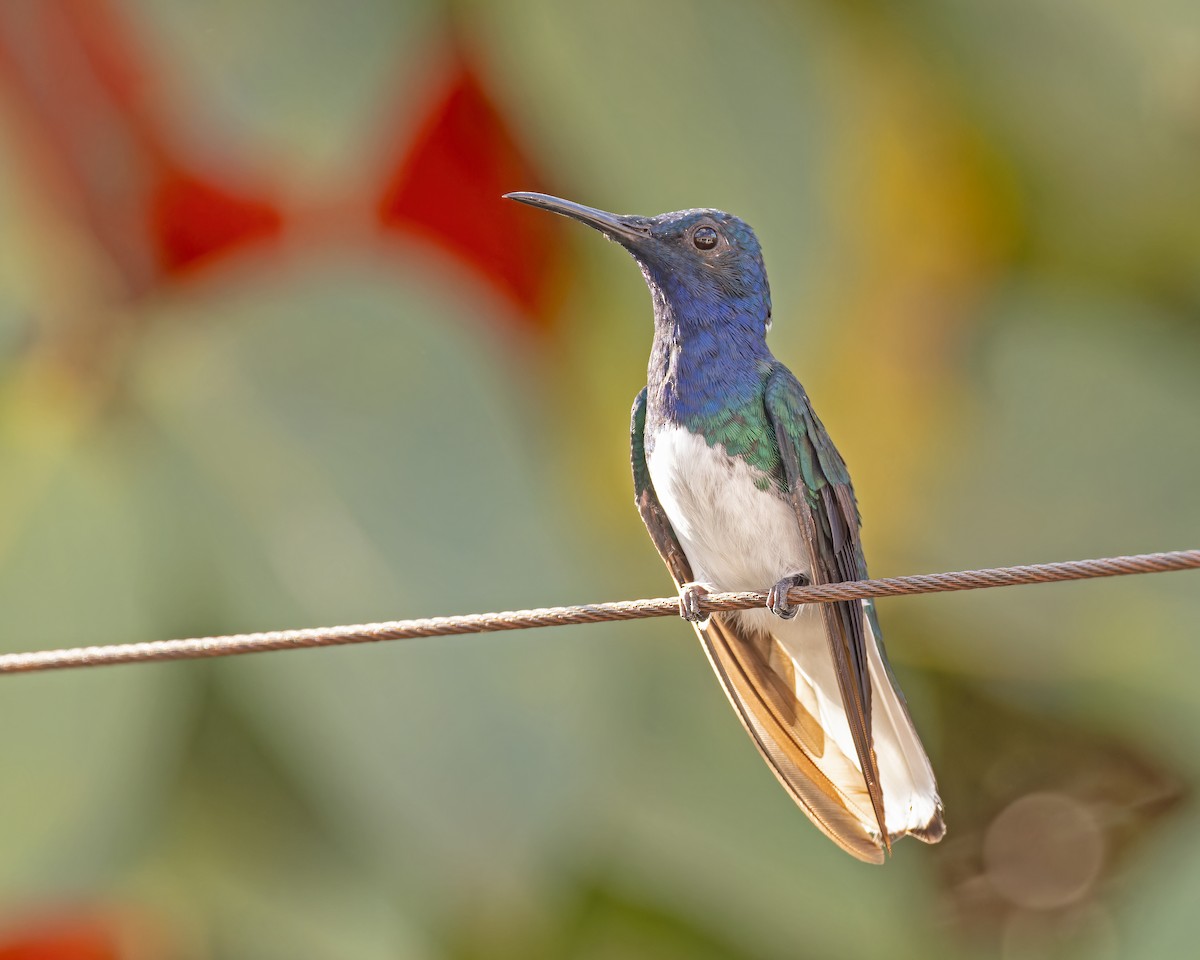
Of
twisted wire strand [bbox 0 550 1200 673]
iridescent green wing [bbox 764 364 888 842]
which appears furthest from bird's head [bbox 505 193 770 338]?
twisted wire strand [bbox 0 550 1200 673]

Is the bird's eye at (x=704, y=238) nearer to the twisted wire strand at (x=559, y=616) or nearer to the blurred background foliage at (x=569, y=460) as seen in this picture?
the twisted wire strand at (x=559, y=616)

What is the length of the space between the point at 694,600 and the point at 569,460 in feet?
6.98

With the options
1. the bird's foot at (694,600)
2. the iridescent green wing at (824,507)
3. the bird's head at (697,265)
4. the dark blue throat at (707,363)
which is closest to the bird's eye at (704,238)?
the bird's head at (697,265)

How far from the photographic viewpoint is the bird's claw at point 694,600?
2.41 meters

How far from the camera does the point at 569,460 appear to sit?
4555 mm

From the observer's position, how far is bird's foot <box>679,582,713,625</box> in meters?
2.42

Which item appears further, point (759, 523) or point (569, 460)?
point (569, 460)

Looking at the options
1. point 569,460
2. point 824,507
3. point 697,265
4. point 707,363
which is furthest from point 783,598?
point 569,460

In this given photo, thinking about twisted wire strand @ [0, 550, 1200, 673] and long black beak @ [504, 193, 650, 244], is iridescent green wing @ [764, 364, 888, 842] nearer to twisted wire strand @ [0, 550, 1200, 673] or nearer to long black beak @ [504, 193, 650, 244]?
long black beak @ [504, 193, 650, 244]

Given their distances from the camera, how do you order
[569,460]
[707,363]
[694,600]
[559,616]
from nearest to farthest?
[559,616] < [694,600] < [707,363] < [569,460]

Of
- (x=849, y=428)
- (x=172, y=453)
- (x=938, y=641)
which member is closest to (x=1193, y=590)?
(x=938, y=641)

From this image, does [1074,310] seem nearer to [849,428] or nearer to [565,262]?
[849,428]

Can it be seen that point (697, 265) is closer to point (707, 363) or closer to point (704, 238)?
point (704, 238)

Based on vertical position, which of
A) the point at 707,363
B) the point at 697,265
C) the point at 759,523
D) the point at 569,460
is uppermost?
the point at 697,265
